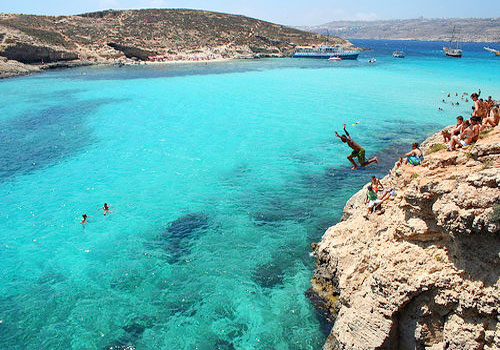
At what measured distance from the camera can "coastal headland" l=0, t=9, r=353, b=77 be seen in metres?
76.3

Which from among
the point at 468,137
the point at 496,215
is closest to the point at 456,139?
the point at 468,137

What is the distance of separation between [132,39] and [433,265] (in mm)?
107470

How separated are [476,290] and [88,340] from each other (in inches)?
432

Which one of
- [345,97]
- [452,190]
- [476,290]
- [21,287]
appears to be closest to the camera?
[476,290]

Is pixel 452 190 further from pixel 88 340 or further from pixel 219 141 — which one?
pixel 219 141

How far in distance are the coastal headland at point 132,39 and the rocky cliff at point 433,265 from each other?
76275 mm

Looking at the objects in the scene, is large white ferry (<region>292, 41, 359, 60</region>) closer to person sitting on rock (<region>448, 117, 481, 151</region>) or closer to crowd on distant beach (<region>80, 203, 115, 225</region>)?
crowd on distant beach (<region>80, 203, 115, 225</region>)

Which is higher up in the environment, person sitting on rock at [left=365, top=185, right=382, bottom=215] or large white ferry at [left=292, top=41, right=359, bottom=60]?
large white ferry at [left=292, top=41, right=359, bottom=60]

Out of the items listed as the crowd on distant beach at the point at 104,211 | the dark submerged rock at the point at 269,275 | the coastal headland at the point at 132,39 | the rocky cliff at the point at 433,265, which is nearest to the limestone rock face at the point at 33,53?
the coastal headland at the point at 132,39

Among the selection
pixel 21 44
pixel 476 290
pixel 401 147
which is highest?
pixel 21 44

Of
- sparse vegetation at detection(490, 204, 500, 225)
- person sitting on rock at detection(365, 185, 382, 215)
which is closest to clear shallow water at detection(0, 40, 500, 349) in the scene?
person sitting on rock at detection(365, 185, 382, 215)

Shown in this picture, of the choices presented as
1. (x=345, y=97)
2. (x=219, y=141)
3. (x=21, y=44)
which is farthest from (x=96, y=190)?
(x=21, y=44)

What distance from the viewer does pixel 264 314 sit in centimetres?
1172

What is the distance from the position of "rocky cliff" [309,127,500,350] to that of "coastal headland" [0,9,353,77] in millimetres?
76275
